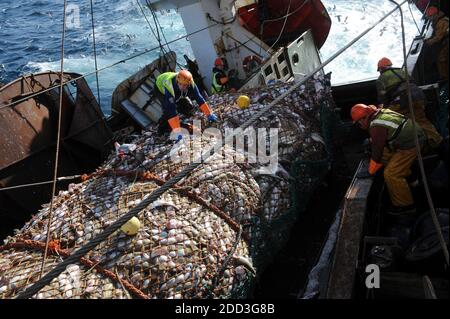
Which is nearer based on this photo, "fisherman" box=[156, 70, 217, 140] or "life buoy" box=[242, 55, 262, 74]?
"fisherman" box=[156, 70, 217, 140]

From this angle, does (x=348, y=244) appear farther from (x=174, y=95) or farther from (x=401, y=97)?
(x=174, y=95)

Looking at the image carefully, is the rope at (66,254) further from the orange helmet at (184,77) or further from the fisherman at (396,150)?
the fisherman at (396,150)

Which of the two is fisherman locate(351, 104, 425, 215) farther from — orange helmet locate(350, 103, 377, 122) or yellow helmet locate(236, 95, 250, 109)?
yellow helmet locate(236, 95, 250, 109)

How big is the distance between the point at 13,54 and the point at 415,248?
71.8ft

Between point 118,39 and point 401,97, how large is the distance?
18944 millimetres

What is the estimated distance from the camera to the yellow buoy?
3951mm

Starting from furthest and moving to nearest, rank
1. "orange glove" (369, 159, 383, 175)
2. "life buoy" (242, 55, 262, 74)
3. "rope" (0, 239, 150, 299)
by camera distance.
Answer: "life buoy" (242, 55, 262, 74)
"orange glove" (369, 159, 383, 175)
"rope" (0, 239, 150, 299)

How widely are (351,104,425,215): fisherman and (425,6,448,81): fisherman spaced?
2780mm

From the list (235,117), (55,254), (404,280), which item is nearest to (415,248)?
(404,280)

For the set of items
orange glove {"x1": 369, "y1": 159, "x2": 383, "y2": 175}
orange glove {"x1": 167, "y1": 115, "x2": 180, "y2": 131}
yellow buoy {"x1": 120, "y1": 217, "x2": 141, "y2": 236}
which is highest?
orange glove {"x1": 167, "y1": 115, "x2": 180, "y2": 131}

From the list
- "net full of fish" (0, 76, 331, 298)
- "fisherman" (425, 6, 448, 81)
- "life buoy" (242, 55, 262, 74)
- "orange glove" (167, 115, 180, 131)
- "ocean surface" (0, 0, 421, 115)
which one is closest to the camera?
"net full of fish" (0, 76, 331, 298)

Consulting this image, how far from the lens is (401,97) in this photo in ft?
18.3

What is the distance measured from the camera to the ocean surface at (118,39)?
16.0 m

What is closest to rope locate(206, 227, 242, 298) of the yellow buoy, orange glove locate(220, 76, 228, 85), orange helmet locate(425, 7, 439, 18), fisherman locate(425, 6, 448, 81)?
the yellow buoy
